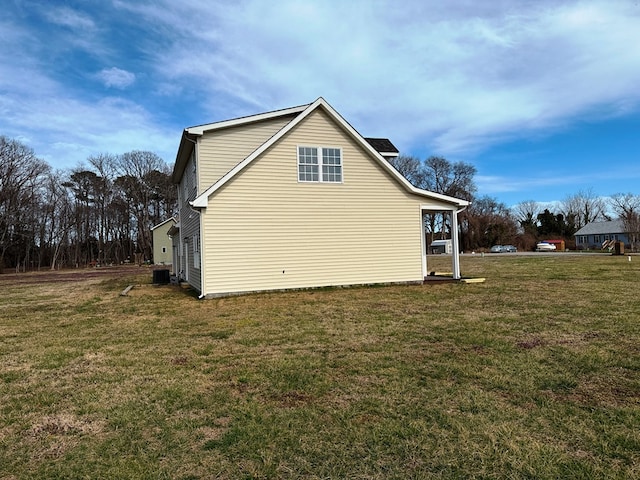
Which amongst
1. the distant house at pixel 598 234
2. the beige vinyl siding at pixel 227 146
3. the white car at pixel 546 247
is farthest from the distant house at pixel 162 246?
the distant house at pixel 598 234

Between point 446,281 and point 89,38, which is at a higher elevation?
point 89,38

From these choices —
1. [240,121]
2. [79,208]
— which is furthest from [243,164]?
[79,208]

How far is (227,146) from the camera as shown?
45.0 feet

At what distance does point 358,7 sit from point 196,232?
339 inches

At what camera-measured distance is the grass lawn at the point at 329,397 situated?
9.11 feet

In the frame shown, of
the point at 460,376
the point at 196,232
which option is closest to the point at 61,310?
the point at 196,232

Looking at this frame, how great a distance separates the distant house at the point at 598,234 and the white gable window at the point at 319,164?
6180cm

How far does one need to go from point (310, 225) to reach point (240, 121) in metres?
4.28

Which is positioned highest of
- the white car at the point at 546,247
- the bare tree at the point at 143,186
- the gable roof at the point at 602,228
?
the bare tree at the point at 143,186

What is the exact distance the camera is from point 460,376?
14.6 feet

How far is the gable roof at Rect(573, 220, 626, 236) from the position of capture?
60656mm

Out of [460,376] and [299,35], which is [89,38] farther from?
[460,376]

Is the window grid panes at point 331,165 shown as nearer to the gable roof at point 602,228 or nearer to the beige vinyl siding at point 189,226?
the beige vinyl siding at point 189,226

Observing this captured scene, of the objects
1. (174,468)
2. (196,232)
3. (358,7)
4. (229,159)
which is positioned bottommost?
(174,468)
